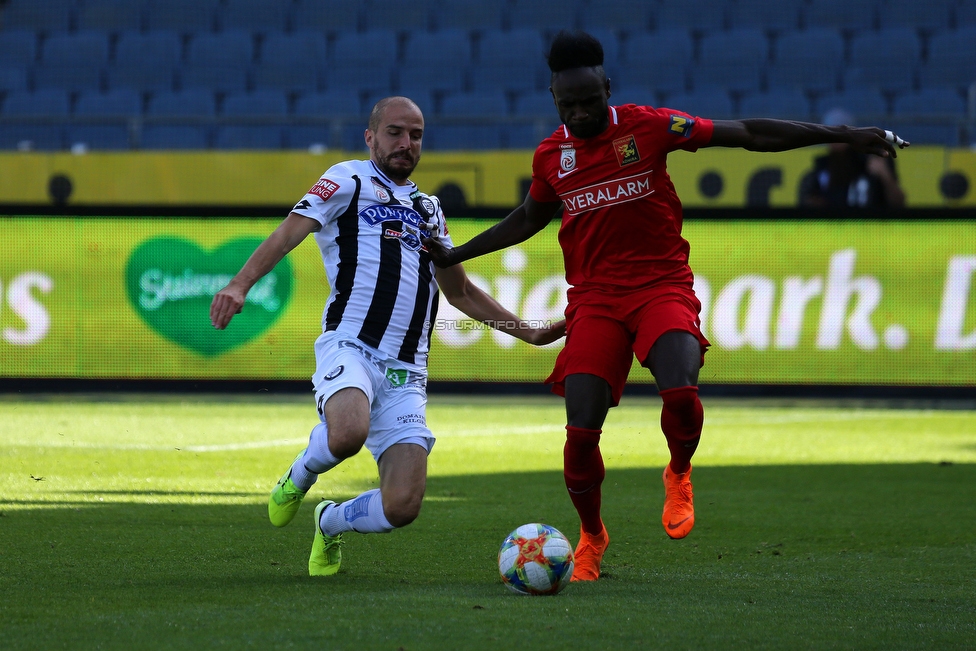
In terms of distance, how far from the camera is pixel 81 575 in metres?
5.19

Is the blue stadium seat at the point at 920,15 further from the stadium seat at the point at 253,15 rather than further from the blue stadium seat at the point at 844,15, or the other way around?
the stadium seat at the point at 253,15

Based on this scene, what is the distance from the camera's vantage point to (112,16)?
806 inches

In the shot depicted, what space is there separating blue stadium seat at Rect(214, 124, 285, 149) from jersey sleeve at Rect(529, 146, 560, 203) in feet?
33.5

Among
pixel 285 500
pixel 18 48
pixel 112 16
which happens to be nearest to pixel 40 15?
pixel 18 48

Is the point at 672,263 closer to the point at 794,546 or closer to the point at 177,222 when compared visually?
the point at 794,546

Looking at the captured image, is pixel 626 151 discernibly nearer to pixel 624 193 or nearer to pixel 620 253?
pixel 624 193

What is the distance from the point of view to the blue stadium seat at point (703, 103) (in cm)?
1712

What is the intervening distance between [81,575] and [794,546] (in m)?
3.44

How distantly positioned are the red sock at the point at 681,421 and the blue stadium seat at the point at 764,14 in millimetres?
14868

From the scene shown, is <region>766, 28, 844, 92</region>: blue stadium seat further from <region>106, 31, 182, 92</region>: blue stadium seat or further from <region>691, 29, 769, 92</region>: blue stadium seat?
<region>106, 31, 182, 92</region>: blue stadium seat

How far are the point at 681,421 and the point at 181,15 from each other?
16.8m

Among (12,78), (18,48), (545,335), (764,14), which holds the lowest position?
(545,335)

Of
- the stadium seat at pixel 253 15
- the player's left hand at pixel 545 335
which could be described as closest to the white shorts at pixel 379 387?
the player's left hand at pixel 545 335

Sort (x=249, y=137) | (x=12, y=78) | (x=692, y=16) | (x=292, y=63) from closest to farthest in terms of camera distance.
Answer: (x=249, y=137), (x=292, y=63), (x=12, y=78), (x=692, y=16)
